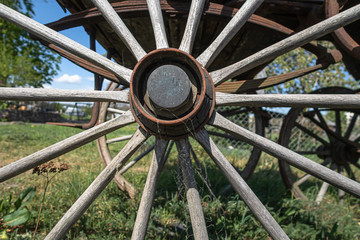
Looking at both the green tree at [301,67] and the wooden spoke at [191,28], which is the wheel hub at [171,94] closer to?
the wooden spoke at [191,28]

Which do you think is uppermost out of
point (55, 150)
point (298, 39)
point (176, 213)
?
point (298, 39)

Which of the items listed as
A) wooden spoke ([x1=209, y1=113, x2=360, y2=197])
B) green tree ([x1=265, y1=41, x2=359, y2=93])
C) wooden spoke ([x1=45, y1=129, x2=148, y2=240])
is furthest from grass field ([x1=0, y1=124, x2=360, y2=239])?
green tree ([x1=265, y1=41, x2=359, y2=93])

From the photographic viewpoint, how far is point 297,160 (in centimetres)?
107

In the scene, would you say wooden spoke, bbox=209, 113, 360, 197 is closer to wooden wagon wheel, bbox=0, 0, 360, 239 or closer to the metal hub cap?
wooden wagon wheel, bbox=0, 0, 360, 239

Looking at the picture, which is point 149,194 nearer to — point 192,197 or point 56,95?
point 192,197

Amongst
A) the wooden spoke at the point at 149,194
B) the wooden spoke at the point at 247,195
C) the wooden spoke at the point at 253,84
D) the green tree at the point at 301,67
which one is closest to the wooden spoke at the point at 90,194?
the wooden spoke at the point at 149,194

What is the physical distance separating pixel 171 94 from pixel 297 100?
2.01 ft

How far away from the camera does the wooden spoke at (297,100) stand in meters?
1.05

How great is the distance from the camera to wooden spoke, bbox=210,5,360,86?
3.48ft

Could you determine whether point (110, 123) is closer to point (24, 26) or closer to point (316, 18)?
point (24, 26)

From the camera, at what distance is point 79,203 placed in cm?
107

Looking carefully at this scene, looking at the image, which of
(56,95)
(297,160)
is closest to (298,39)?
(297,160)

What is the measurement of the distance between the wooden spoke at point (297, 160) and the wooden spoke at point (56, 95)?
522 mm

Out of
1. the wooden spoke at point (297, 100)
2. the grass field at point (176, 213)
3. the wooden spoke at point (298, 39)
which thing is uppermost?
the wooden spoke at point (298, 39)
